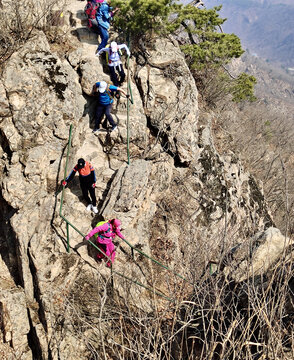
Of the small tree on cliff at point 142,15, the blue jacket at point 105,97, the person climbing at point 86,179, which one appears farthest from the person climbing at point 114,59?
the person climbing at point 86,179

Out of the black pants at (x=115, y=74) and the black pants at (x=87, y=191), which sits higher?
the black pants at (x=115, y=74)

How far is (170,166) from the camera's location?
392 inches

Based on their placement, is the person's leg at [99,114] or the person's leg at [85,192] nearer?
the person's leg at [85,192]

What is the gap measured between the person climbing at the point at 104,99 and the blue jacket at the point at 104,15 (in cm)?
289

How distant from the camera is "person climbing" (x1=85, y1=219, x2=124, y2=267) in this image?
6817 millimetres

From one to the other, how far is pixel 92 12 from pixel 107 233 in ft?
27.8

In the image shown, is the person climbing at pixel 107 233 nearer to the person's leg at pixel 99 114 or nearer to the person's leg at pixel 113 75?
the person's leg at pixel 99 114

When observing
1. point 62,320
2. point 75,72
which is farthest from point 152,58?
point 62,320

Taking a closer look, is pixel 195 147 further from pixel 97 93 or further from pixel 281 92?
pixel 281 92

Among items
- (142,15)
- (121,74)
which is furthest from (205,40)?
(121,74)

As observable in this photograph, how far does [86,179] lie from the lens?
732 centimetres

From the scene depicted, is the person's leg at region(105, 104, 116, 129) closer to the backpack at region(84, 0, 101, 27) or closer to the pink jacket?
the pink jacket

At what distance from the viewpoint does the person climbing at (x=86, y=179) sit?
7141 mm

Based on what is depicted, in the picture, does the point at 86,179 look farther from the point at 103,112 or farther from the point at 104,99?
the point at 104,99
